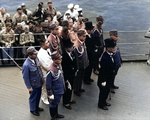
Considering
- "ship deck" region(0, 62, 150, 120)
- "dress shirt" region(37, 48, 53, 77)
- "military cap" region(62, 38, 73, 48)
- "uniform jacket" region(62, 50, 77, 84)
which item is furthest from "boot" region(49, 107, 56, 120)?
"military cap" region(62, 38, 73, 48)

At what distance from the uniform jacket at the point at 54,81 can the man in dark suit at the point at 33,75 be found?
44 cm

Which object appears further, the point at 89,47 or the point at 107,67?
the point at 89,47

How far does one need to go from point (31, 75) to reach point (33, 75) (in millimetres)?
41

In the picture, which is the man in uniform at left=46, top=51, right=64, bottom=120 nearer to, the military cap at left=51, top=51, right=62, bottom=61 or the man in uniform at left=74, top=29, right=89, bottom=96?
the military cap at left=51, top=51, right=62, bottom=61

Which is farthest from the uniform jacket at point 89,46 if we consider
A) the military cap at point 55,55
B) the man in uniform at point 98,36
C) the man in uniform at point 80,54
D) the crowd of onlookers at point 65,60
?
the military cap at point 55,55

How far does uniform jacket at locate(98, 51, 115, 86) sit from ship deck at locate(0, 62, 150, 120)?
83 centimetres

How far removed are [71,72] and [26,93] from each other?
1.67 meters

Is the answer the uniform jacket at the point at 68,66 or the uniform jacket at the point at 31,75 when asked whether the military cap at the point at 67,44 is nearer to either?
the uniform jacket at the point at 68,66

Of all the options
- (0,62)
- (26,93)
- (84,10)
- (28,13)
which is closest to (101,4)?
(84,10)

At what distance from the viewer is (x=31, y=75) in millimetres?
4965

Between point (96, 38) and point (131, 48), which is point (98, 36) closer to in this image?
point (96, 38)

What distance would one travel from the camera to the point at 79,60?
557cm

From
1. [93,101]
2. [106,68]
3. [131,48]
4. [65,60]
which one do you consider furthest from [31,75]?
[131,48]

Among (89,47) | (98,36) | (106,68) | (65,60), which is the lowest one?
(106,68)
